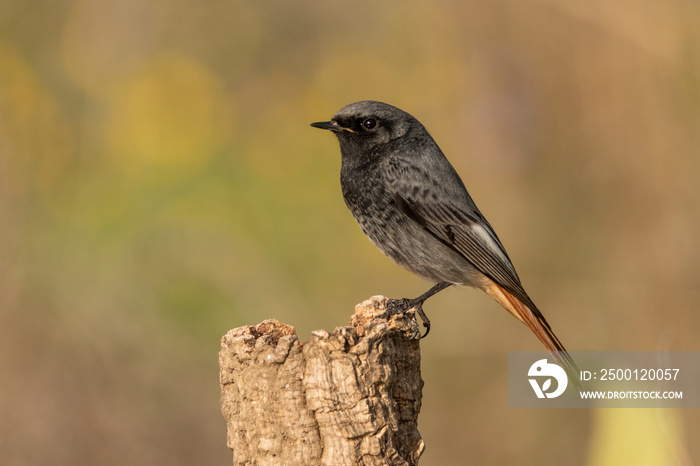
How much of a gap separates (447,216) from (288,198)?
7.00 ft

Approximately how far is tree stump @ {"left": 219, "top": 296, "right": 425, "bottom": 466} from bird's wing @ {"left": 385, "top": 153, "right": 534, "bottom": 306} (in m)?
1.54

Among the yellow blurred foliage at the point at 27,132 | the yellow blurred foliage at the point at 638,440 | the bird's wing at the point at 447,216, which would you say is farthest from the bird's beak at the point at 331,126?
the yellow blurred foliage at the point at 27,132

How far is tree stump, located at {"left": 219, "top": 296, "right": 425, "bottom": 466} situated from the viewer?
2.75m

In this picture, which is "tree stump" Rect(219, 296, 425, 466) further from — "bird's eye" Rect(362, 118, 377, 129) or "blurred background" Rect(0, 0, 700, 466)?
"blurred background" Rect(0, 0, 700, 466)

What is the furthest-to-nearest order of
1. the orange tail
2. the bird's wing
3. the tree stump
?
1. the bird's wing
2. the orange tail
3. the tree stump

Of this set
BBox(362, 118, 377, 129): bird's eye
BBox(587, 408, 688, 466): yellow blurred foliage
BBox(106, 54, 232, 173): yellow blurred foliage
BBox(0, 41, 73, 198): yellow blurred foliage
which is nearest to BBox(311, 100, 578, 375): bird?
BBox(362, 118, 377, 129): bird's eye

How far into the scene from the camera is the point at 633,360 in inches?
205

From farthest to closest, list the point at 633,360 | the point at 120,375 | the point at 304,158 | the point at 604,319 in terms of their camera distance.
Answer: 1. the point at 304,158
2. the point at 604,319
3. the point at 120,375
4. the point at 633,360

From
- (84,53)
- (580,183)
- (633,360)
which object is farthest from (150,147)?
(633,360)

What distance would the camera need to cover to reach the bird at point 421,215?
14.4ft

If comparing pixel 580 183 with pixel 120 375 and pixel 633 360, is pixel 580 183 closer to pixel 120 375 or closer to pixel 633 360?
pixel 633 360

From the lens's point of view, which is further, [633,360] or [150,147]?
[150,147]

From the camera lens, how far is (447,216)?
446cm

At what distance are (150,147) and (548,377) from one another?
380cm
